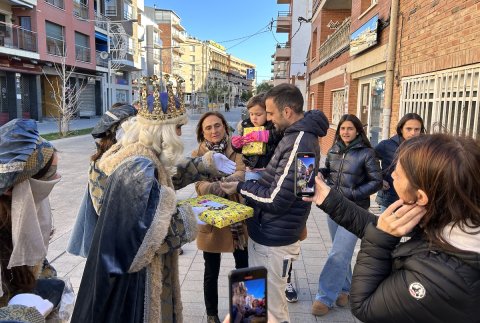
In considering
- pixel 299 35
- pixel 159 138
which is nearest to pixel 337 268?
pixel 159 138

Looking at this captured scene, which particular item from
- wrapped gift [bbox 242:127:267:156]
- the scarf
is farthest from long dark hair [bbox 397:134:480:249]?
the scarf

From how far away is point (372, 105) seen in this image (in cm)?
847

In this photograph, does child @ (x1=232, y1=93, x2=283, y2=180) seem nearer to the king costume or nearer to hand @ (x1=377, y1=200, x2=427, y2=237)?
the king costume

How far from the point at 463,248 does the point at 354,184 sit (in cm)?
243

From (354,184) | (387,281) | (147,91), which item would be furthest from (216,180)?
(387,281)

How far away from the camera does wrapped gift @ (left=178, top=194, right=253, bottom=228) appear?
2.30 m

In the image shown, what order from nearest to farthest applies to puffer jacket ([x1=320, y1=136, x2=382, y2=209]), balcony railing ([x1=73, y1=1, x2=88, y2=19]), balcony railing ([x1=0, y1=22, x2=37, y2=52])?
puffer jacket ([x1=320, y1=136, x2=382, y2=209]) < balcony railing ([x1=0, y1=22, x2=37, y2=52]) < balcony railing ([x1=73, y1=1, x2=88, y2=19])

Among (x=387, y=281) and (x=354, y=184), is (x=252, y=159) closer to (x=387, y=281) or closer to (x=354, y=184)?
(x=354, y=184)

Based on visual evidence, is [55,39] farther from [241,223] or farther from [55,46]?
[241,223]

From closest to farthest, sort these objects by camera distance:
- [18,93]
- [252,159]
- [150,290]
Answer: [150,290], [252,159], [18,93]

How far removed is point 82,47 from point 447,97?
31459 millimetres

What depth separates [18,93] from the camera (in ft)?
79.6

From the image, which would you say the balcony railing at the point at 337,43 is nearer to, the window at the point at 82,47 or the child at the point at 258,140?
the child at the point at 258,140

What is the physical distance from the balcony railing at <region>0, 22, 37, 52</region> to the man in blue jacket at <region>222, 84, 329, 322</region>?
81.4 feet
